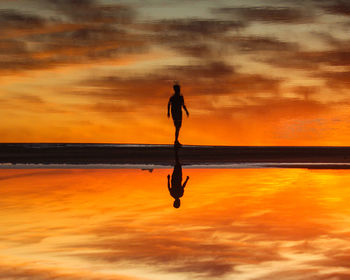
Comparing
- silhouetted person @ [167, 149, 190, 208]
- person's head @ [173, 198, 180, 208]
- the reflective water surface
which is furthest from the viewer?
silhouetted person @ [167, 149, 190, 208]

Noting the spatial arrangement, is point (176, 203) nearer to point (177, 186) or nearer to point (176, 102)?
point (177, 186)

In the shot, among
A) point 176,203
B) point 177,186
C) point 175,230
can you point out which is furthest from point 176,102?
point 175,230

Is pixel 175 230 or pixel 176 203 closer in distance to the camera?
pixel 175 230

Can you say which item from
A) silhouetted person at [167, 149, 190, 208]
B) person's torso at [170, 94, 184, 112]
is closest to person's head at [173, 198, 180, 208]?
silhouetted person at [167, 149, 190, 208]

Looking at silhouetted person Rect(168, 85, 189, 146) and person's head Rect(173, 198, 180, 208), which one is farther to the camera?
silhouetted person Rect(168, 85, 189, 146)

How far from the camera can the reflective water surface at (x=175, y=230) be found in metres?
8.16

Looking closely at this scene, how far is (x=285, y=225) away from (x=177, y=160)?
9527mm

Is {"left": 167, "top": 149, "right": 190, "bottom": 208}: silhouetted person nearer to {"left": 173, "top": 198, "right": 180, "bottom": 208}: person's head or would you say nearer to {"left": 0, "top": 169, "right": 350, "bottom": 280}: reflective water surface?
{"left": 173, "top": 198, "right": 180, "bottom": 208}: person's head

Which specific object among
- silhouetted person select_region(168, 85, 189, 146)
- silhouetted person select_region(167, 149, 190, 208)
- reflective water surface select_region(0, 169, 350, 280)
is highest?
silhouetted person select_region(168, 85, 189, 146)

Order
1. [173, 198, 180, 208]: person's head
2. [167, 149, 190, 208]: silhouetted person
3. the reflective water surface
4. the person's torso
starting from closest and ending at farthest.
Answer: the reflective water surface
[173, 198, 180, 208]: person's head
[167, 149, 190, 208]: silhouetted person
the person's torso

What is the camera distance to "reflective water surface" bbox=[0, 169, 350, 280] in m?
8.16

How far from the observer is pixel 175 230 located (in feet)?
32.7

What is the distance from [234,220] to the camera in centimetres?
1077

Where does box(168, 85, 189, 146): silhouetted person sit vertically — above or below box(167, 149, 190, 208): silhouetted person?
above
